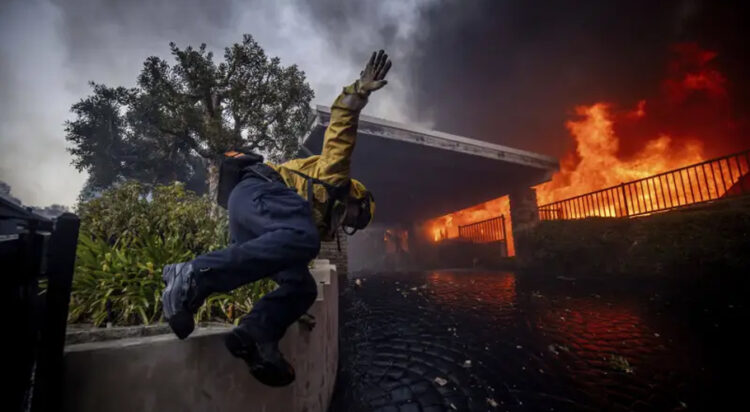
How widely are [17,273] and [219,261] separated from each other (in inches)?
25.3

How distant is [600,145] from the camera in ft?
49.9

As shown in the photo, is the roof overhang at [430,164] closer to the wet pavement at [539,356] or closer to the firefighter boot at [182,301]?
the wet pavement at [539,356]

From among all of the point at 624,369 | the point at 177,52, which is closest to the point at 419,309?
the point at 624,369

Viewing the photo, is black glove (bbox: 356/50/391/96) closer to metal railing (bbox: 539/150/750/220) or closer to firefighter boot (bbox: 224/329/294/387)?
firefighter boot (bbox: 224/329/294/387)

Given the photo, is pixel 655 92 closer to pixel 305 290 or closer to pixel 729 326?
pixel 729 326

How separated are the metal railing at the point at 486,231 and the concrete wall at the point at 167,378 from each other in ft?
46.3

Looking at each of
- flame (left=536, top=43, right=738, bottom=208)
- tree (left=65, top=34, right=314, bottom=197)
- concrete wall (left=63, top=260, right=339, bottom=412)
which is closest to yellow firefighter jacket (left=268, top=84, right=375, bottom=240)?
concrete wall (left=63, top=260, right=339, bottom=412)

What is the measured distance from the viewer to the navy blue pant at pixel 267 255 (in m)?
1.28

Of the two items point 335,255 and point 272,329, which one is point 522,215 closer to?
point 335,255

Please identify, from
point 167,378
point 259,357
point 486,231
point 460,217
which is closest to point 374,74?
point 259,357

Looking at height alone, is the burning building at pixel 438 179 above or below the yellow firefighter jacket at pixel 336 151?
above

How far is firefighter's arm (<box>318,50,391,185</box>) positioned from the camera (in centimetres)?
175

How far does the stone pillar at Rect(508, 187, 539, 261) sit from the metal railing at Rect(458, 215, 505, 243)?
2.86 meters

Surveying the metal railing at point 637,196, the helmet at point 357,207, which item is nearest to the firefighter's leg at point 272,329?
the helmet at point 357,207
